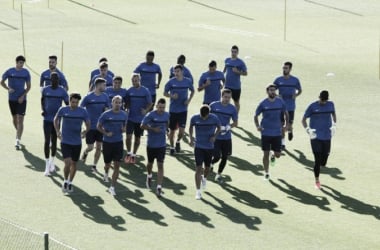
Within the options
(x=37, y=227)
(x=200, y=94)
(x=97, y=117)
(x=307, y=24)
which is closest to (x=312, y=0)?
(x=307, y=24)

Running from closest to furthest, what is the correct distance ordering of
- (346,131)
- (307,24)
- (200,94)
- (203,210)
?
(203,210) < (346,131) < (200,94) < (307,24)

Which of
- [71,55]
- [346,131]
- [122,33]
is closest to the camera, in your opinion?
[346,131]

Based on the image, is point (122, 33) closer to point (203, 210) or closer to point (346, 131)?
point (346, 131)

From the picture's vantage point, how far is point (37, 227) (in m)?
18.4

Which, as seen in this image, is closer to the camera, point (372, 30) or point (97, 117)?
point (97, 117)

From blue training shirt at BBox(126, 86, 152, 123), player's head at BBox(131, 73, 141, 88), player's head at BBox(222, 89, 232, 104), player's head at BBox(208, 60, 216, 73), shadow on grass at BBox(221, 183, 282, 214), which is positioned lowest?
shadow on grass at BBox(221, 183, 282, 214)

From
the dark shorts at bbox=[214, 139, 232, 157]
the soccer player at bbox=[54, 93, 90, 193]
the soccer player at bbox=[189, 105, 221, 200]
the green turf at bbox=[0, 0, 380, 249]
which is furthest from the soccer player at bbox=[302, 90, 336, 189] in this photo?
the soccer player at bbox=[54, 93, 90, 193]

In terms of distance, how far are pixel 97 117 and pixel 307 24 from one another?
25562 mm

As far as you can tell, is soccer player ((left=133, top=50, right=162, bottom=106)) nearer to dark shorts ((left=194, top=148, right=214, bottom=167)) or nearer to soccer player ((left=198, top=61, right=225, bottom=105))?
soccer player ((left=198, top=61, right=225, bottom=105))

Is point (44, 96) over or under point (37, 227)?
over

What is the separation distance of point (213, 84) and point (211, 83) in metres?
0.06

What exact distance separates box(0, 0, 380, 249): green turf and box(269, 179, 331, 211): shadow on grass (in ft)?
0.10

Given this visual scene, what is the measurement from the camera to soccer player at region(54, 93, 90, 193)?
20281mm

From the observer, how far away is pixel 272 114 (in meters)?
21.7
